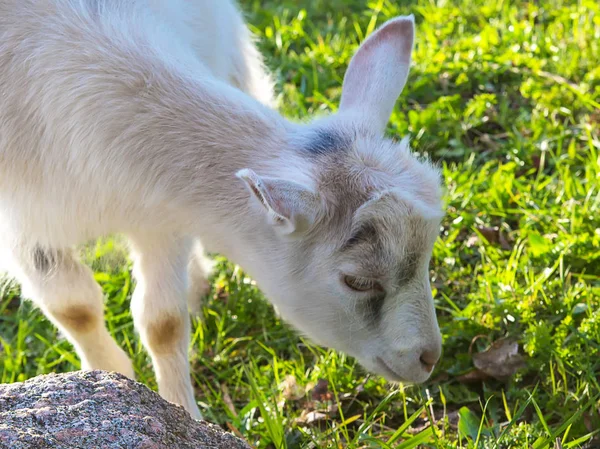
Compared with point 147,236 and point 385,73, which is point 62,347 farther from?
point 385,73

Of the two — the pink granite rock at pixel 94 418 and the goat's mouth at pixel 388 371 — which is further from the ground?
the pink granite rock at pixel 94 418

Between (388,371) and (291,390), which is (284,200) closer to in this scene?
(388,371)

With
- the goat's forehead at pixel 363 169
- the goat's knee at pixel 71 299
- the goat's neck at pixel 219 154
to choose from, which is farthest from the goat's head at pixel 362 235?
the goat's knee at pixel 71 299

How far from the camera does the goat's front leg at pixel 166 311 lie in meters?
3.94

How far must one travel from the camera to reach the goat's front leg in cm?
394

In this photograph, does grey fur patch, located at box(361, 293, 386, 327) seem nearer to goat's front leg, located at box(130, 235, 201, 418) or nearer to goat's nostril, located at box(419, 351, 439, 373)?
goat's nostril, located at box(419, 351, 439, 373)

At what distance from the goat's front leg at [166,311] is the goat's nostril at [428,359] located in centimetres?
103

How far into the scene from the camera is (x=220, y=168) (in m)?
3.34

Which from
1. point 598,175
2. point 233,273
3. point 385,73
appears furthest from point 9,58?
point 598,175

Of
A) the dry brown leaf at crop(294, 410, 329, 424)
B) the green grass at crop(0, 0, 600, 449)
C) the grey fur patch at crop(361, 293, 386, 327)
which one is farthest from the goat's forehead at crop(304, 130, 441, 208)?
the dry brown leaf at crop(294, 410, 329, 424)

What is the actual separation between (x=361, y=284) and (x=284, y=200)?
0.51m

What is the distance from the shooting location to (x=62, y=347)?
4.54m

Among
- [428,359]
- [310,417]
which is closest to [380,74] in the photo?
[428,359]

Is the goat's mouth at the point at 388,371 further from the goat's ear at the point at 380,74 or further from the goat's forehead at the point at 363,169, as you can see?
the goat's ear at the point at 380,74
